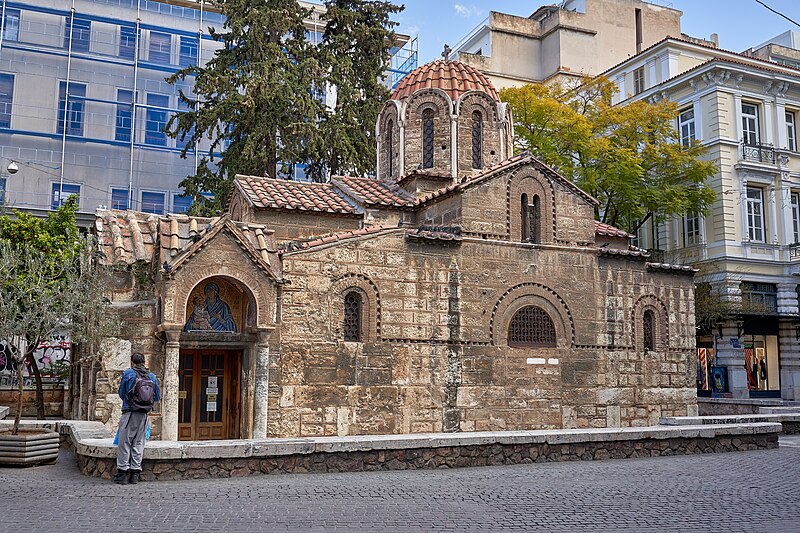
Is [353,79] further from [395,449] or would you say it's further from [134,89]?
[395,449]

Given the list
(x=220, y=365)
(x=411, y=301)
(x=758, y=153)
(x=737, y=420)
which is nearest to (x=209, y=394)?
(x=220, y=365)

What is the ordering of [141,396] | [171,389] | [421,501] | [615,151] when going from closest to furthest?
[421,501], [141,396], [171,389], [615,151]

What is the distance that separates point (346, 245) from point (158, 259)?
11.9 feet

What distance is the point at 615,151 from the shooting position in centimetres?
2848

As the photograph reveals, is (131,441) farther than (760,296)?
No

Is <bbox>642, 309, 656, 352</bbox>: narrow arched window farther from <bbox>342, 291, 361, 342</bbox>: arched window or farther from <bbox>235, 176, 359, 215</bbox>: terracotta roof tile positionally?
<bbox>235, 176, 359, 215</bbox>: terracotta roof tile

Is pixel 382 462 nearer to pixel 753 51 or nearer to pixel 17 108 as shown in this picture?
pixel 17 108

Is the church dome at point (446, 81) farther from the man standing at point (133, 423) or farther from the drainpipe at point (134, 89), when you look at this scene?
the drainpipe at point (134, 89)

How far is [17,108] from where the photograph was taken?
31.3 meters

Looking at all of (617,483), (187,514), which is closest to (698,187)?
(617,483)

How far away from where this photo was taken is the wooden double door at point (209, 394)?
14539 millimetres

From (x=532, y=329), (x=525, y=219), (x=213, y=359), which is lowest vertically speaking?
(x=213, y=359)

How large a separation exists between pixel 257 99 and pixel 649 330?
14.3 metres

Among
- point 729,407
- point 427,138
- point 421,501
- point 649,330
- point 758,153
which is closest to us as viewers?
point 421,501
